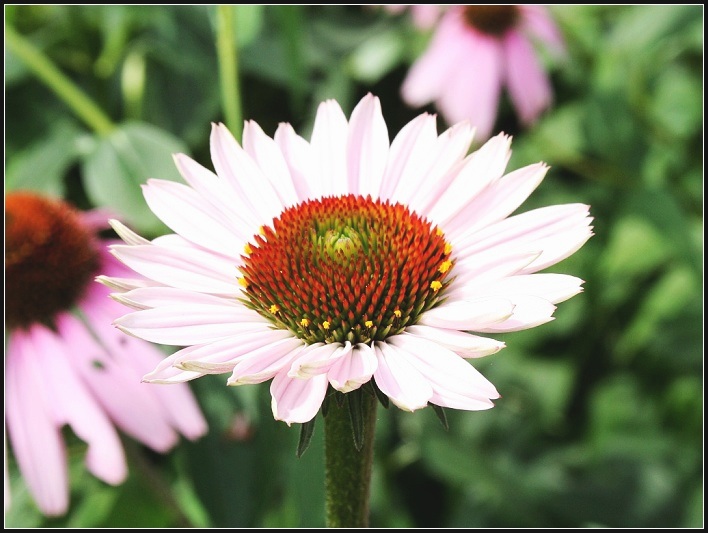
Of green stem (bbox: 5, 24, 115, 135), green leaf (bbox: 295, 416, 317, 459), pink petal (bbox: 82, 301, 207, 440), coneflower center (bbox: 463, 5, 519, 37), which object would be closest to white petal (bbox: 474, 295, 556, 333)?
green leaf (bbox: 295, 416, 317, 459)

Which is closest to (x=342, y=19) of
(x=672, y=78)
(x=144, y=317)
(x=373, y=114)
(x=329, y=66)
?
(x=329, y=66)

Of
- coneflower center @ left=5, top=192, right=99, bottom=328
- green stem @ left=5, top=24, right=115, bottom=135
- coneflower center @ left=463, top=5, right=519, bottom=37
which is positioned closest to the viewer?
coneflower center @ left=5, top=192, right=99, bottom=328

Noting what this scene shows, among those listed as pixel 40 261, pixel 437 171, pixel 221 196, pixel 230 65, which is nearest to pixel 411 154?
pixel 437 171

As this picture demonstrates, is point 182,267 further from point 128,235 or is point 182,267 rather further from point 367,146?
point 367,146

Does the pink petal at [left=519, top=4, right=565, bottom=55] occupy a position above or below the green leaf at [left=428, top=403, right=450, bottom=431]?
above

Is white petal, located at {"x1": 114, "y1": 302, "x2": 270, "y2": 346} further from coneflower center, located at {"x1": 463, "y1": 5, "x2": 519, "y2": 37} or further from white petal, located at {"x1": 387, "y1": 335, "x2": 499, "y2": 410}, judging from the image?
coneflower center, located at {"x1": 463, "y1": 5, "x2": 519, "y2": 37}

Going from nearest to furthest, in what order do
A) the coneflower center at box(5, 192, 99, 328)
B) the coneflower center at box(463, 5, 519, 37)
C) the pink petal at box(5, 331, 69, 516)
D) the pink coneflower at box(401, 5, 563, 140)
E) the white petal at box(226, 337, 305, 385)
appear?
the white petal at box(226, 337, 305, 385), the pink petal at box(5, 331, 69, 516), the coneflower center at box(5, 192, 99, 328), the pink coneflower at box(401, 5, 563, 140), the coneflower center at box(463, 5, 519, 37)

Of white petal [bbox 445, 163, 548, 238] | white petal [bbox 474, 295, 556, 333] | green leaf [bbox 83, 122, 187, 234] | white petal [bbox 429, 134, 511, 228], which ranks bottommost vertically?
white petal [bbox 474, 295, 556, 333]
